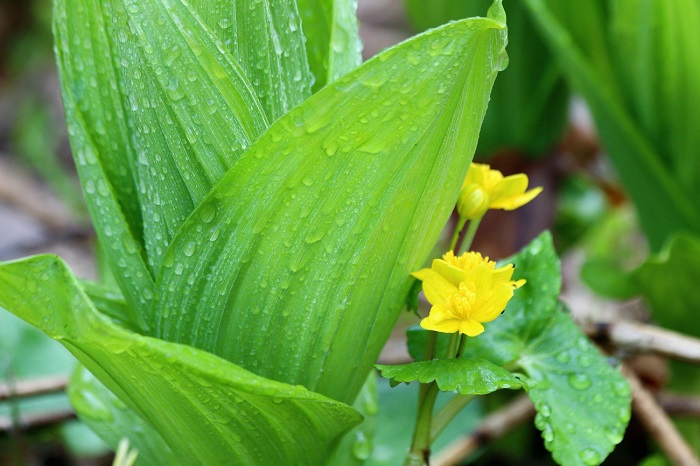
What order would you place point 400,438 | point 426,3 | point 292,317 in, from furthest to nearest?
point 426,3, point 400,438, point 292,317

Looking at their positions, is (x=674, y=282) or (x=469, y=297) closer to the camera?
(x=469, y=297)

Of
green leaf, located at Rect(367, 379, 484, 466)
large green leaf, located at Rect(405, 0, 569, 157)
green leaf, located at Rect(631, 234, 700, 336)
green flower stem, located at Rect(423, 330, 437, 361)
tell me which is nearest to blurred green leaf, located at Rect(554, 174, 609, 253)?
large green leaf, located at Rect(405, 0, 569, 157)

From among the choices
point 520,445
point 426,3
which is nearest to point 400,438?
point 520,445

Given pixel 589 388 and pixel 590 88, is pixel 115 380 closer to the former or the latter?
pixel 589 388

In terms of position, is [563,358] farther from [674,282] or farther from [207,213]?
[674,282]

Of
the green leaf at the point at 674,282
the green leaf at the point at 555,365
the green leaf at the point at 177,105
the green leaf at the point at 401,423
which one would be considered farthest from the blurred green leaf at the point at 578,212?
the green leaf at the point at 177,105

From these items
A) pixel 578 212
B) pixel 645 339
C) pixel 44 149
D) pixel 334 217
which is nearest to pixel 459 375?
pixel 334 217

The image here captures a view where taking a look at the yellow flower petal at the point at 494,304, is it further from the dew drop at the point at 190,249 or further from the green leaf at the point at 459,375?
the dew drop at the point at 190,249
